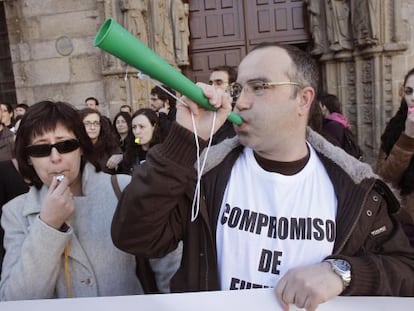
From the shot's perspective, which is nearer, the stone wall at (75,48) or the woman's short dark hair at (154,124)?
the woman's short dark hair at (154,124)

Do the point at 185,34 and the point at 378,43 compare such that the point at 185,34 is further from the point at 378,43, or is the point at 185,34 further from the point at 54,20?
the point at 378,43

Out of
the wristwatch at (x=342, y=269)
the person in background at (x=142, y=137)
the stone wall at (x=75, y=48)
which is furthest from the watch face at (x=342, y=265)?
the stone wall at (x=75, y=48)

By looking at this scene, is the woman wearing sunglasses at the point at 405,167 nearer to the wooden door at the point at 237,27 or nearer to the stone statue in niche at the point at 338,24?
the stone statue in niche at the point at 338,24

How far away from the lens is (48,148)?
1.37 m

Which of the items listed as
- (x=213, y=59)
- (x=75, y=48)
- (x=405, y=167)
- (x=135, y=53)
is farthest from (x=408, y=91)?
(x=75, y=48)

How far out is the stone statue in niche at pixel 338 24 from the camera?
21.4 feet

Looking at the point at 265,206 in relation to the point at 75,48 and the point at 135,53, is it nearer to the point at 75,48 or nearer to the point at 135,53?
the point at 135,53

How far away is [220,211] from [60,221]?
50cm

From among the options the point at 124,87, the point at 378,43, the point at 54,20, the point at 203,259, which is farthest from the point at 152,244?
the point at 54,20

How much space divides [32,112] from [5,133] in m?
2.40

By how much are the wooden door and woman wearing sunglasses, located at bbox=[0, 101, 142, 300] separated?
6.41m

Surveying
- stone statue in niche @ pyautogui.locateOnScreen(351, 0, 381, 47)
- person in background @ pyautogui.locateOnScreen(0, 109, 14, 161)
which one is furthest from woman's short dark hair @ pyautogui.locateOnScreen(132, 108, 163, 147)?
stone statue in niche @ pyautogui.locateOnScreen(351, 0, 381, 47)

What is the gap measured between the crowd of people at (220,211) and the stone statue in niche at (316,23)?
19.6 feet

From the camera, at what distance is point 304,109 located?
1.36 meters
